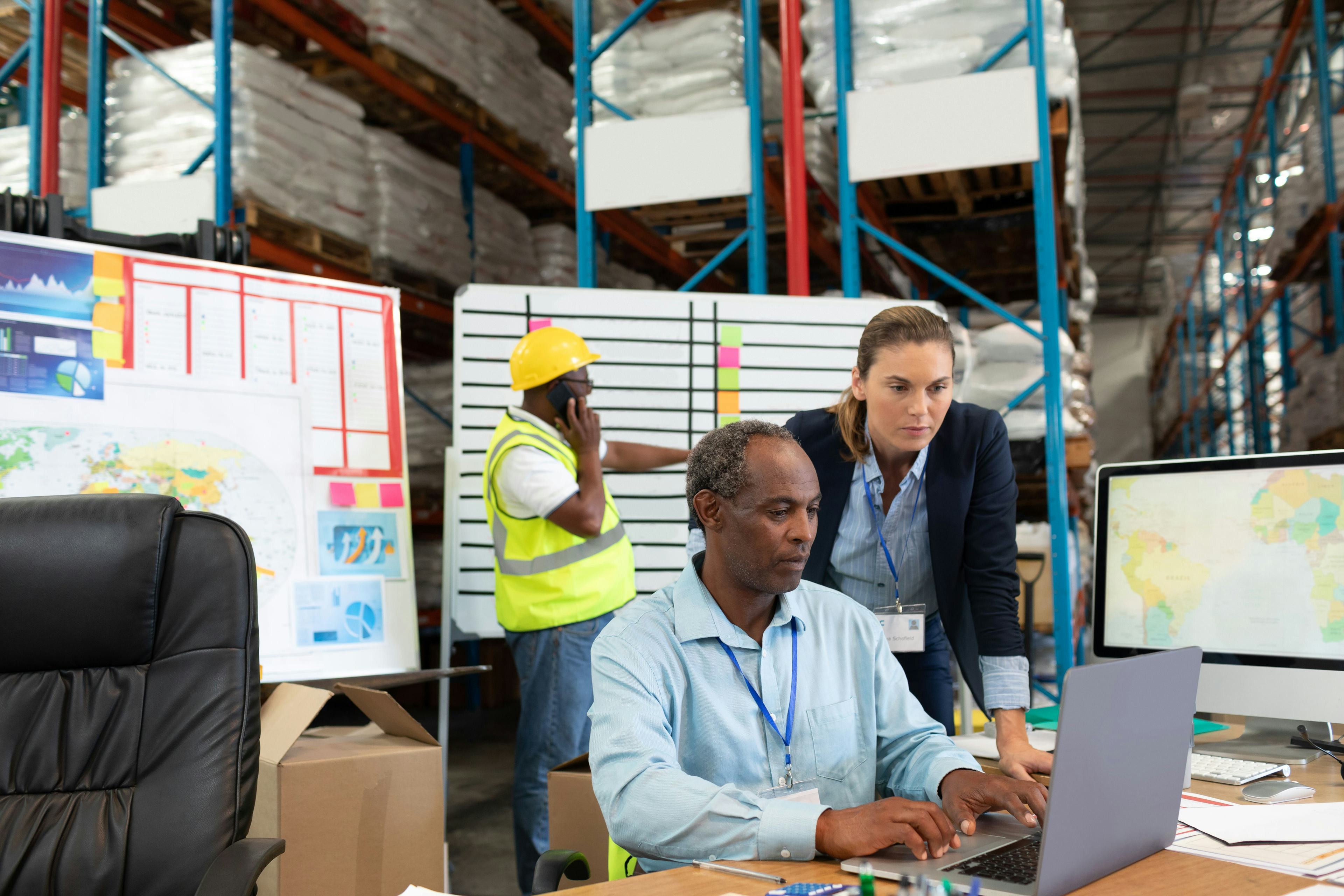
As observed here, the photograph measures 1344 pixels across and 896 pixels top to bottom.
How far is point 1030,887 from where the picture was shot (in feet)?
3.88

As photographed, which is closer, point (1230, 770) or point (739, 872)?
point (739, 872)

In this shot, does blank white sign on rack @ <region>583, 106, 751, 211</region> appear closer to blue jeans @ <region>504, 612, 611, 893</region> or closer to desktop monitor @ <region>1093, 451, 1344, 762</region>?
blue jeans @ <region>504, 612, 611, 893</region>

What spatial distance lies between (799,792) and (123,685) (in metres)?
1.16

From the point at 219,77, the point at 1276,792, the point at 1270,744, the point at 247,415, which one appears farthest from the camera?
the point at 219,77

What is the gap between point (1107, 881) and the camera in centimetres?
126

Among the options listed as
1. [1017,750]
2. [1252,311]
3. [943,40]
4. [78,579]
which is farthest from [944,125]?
[1252,311]

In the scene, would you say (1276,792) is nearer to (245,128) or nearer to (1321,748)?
(1321,748)

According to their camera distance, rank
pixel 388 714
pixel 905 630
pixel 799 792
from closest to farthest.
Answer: pixel 799 792
pixel 905 630
pixel 388 714

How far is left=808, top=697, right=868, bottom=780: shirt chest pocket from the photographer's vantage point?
1.65 m

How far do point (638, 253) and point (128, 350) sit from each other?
552cm

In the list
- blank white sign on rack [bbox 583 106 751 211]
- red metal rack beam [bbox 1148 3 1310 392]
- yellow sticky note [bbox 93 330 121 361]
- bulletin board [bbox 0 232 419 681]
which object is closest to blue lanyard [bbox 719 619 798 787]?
bulletin board [bbox 0 232 419 681]

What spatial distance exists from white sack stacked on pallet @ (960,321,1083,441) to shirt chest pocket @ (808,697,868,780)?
3.86 m

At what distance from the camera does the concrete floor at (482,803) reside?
13.9ft

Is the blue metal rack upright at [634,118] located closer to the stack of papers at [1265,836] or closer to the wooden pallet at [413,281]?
the wooden pallet at [413,281]
